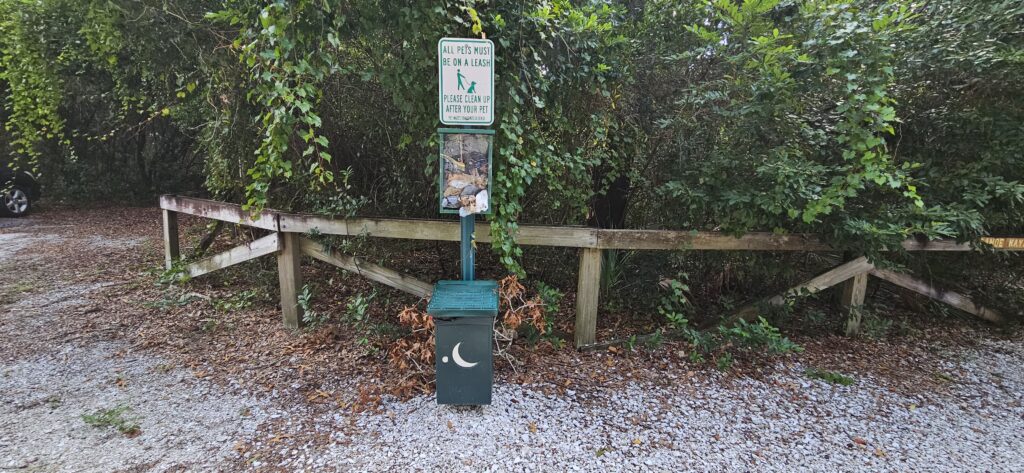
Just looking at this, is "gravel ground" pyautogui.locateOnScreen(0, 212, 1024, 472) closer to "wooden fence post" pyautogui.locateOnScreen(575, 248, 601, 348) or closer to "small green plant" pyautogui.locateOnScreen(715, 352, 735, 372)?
"small green plant" pyautogui.locateOnScreen(715, 352, 735, 372)

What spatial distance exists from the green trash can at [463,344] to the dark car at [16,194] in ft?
36.3

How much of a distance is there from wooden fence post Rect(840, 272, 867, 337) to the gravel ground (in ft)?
2.06

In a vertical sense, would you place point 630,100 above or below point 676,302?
above

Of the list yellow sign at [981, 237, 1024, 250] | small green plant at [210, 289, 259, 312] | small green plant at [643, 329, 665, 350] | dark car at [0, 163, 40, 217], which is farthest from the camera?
dark car at [0, 163, 40, 217]

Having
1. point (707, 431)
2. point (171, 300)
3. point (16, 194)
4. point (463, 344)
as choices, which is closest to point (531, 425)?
point (463, 344)

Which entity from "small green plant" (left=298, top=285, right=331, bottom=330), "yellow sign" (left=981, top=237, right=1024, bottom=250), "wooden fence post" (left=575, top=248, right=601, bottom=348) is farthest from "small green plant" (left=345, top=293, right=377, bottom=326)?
"yellow sign" (left=981, top=237, right=1024, bottom=250)

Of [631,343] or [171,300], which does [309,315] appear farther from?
[631,343]

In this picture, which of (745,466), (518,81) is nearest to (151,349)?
(518,81)

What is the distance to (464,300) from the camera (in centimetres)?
281

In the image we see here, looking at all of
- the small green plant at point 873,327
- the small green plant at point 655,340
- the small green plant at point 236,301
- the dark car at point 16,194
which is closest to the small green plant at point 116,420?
the small green plant at point 236,301

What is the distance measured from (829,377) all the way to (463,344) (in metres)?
2.51

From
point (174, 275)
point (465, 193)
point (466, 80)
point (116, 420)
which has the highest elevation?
point (466, 80)

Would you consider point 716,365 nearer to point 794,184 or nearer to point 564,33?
Answer: point 794,184

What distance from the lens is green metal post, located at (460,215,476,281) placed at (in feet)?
9.95
